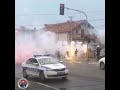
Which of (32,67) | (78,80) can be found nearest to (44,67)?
(32,67)

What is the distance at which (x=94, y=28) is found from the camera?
199cm

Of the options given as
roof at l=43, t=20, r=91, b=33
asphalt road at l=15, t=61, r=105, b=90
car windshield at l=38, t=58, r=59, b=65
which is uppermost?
roof at l=43, t=20, r=91, b=33

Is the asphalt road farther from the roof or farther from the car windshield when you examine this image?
the roof

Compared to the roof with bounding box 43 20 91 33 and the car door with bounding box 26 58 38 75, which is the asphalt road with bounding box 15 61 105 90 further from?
the roof with bounding box 43 20 91 33

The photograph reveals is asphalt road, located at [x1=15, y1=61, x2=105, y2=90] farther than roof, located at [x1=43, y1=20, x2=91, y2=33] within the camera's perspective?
No

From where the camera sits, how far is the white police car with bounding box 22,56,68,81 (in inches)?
Answer: 73.6

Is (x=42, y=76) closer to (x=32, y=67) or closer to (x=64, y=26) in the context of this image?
(x=32, y=67)

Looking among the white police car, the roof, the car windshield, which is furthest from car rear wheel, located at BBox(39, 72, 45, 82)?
the roof

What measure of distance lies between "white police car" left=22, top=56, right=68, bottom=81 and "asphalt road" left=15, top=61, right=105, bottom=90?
5 centimetres

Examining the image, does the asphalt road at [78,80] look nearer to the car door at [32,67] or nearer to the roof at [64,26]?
the car door at [32,67]

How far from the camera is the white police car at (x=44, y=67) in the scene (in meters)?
1.87

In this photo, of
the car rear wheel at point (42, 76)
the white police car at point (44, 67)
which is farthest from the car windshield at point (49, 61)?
the car rear wheel at point (42, 76)

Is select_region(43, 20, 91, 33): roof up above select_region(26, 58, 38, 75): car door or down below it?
above

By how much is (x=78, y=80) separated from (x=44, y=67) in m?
0.35
